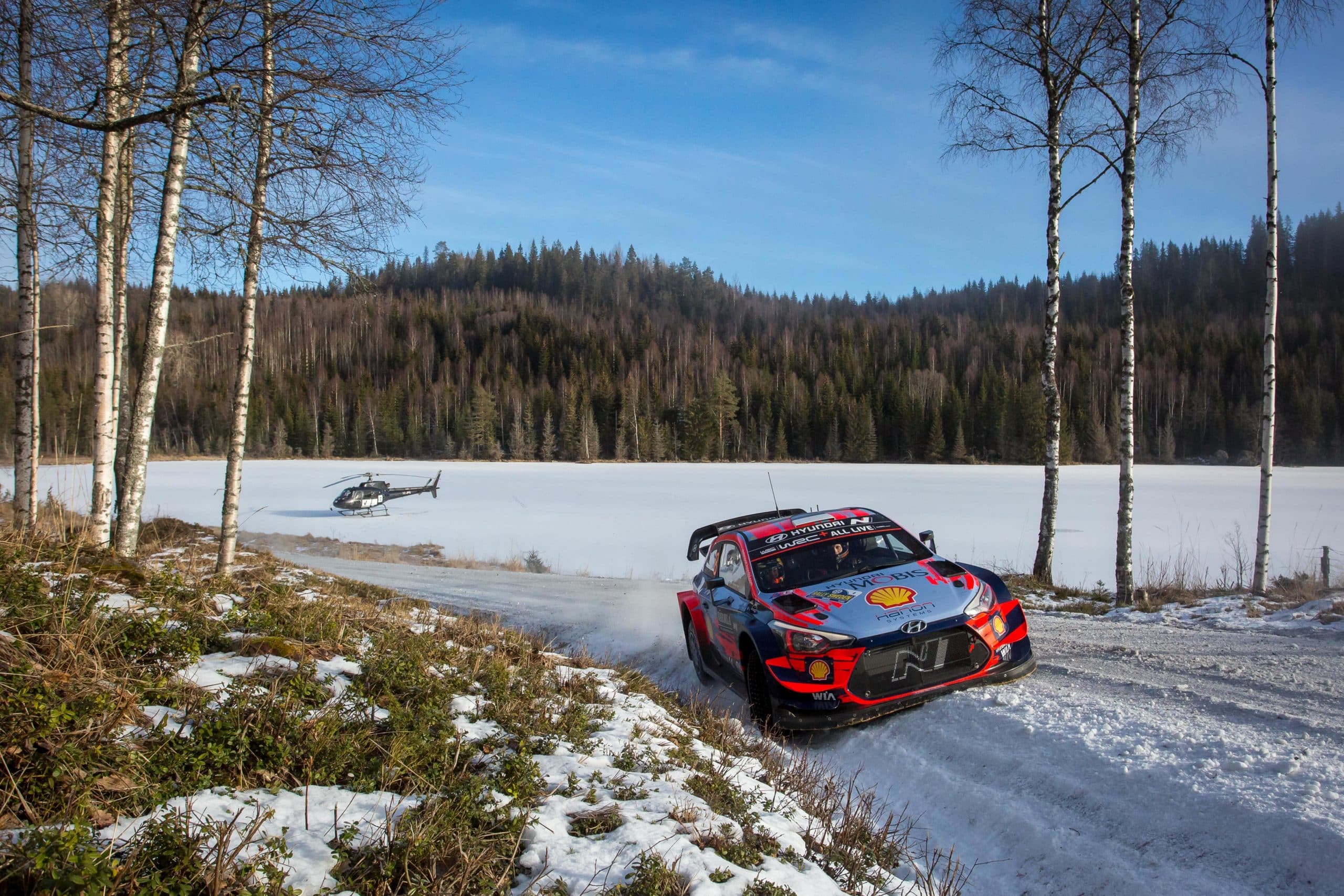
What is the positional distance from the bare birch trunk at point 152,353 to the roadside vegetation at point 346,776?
153 inches

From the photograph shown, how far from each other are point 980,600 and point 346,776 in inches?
191

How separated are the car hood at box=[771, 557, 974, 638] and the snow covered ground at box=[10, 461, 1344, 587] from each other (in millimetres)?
9809

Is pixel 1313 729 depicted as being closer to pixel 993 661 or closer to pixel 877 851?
pixel 993 661

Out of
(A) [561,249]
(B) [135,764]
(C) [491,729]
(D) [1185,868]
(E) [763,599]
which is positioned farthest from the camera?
(A) [561,249]

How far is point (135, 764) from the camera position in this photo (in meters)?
3.06

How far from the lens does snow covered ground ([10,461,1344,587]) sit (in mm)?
19547

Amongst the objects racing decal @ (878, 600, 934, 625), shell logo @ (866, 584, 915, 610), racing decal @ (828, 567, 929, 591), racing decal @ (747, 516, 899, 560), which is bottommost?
racing decal @ (878, 600, 934, 625)

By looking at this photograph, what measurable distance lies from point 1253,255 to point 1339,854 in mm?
166535

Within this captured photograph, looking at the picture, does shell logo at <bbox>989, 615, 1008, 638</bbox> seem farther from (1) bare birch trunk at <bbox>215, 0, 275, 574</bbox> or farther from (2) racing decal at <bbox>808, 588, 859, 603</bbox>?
(1) bare birch trunk at <bbox>215, 0, 275, 574</bbox>

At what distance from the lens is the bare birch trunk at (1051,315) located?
11938 millimetres

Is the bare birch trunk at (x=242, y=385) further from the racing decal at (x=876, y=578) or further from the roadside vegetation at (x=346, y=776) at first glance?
the racing decal at (x=876, y=578)

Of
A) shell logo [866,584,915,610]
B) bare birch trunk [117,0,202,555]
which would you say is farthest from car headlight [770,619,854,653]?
bare birch trunk [117,0,202,555]

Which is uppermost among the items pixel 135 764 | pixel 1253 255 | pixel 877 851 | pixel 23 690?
pixel 1253 255

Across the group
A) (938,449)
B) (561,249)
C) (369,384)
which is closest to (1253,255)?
(938,449)
